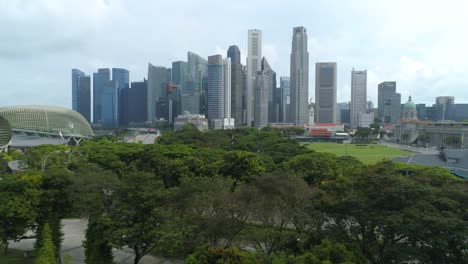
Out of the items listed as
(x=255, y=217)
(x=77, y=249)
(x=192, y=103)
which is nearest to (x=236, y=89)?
(x=192, y=103)

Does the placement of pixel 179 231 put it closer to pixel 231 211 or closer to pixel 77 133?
pixel 231 211

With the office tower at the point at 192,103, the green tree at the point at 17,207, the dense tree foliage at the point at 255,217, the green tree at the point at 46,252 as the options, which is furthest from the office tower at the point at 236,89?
the green tree at the point at 46,252

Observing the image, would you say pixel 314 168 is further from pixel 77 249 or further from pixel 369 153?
pixel 369 153

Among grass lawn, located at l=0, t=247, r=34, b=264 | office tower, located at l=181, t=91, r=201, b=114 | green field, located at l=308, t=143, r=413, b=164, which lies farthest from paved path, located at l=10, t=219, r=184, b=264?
office tower, located at l=181, t=91, r=201, b=114

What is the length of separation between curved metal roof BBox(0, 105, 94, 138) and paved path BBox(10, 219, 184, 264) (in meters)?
79.9

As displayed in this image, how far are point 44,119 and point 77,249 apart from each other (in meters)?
86.4

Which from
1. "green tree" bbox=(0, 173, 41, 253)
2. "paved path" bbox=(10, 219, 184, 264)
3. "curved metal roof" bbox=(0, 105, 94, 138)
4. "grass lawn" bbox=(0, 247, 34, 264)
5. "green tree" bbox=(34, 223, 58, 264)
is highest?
"curved metal roof" bbox=(0, 105, 94, 138)

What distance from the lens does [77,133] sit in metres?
105

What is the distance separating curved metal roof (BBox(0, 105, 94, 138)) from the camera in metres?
97.5

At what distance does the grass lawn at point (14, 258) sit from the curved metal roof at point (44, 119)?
275ft

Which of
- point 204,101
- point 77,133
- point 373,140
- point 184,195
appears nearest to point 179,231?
point 184,195

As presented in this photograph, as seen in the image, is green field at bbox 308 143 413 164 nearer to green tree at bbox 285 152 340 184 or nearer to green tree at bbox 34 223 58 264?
green tree at bbox 285 152 340 184

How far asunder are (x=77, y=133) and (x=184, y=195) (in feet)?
309

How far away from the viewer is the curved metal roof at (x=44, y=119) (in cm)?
9746
